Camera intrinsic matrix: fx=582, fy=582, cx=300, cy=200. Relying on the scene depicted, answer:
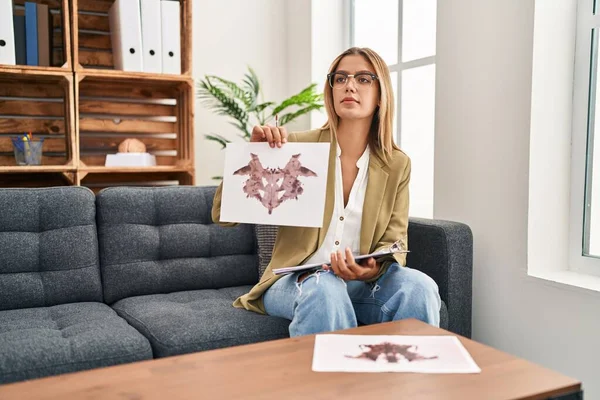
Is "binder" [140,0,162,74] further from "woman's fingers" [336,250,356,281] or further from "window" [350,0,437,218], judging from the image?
"woman's fingers" [336,250,356,281]

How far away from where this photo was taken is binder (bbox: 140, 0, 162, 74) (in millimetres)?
2770

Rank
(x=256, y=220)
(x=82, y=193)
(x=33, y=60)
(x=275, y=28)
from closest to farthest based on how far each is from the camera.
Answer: (x=256, y=220) < (x=82, y=193) < (x=33, y=60) < (x=275, y=28)

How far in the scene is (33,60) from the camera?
2.62 metres

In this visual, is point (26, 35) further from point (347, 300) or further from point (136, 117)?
point (347, 300)

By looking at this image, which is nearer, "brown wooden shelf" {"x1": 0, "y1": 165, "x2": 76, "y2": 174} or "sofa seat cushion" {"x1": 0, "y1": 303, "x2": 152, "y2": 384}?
"sofa seat cushion" {"x1": 0, "y1": 303, "x2": 152, "y2": 384}

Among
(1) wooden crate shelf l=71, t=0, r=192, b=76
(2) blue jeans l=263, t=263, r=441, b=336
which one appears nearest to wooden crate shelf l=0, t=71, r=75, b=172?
(1) wooden crate shelf l=71, t=0, r=192, b=76

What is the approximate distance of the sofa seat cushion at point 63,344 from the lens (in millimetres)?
1431

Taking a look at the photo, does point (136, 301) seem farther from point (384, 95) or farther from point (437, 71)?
point (437, 71)

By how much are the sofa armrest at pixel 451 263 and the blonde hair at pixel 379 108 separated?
13.0 inches

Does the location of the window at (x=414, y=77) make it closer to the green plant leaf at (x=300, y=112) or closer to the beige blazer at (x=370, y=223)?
the green plant leaf at (x=300, y=112)

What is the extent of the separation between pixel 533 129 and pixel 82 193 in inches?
61.4

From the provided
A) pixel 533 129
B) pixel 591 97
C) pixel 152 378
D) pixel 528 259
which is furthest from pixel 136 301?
pixel 591 97

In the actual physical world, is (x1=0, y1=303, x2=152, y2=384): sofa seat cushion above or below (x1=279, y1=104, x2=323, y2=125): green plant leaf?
below

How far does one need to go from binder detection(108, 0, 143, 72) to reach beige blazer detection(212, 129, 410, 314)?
1275 millimetres
